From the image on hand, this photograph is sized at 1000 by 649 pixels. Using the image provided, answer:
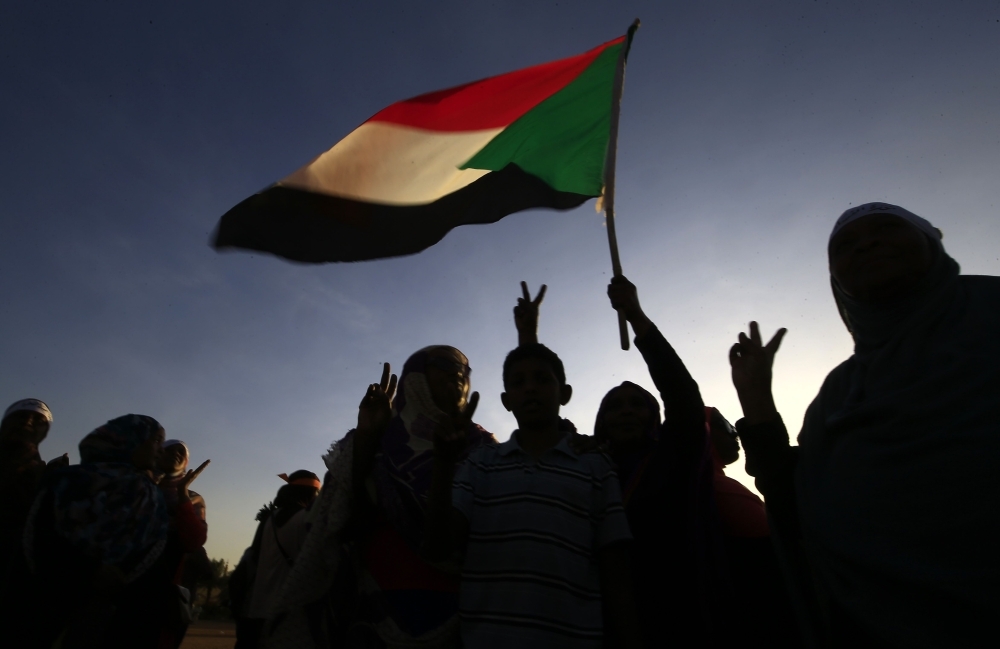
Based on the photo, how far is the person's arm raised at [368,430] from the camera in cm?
265

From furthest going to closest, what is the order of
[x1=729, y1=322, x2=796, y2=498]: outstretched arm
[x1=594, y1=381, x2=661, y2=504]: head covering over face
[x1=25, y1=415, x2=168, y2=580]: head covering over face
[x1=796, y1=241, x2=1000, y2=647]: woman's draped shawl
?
[x1=25, y1=415, x2=168, y2=580]: head covering over face < [x1=594, y1=381, x2=661, y2=504]: head covering over face < [x1=729, y1=322, x2=796, y2=498]: outstretched arm < [x1=796, y1=241, x2=1000, y2=647]: woman's draped shawl

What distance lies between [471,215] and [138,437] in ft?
8.75

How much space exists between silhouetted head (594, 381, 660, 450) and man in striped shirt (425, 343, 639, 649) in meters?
0.44

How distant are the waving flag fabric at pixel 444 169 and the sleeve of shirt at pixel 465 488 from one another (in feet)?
4.40

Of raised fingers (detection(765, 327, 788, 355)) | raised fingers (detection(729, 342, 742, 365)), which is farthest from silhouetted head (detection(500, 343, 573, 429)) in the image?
raised fingers (detection(765, 327, 788, 355))

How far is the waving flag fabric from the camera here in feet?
9.75

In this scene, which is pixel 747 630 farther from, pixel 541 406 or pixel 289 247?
pixel 289 247

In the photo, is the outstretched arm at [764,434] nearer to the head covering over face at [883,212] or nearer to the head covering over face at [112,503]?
the head covering over face at [883,212]

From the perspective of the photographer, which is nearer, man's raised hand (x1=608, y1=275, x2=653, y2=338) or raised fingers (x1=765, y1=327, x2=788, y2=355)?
raised fingers (x1=765, y1=327, x2=788, y2=355)

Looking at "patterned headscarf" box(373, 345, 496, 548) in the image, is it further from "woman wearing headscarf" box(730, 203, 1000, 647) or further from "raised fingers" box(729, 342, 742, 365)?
"woman wearing headscarf" box(730, 203, 1000, 647)

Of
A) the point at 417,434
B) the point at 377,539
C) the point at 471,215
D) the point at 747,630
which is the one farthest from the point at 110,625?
the point at 747,630

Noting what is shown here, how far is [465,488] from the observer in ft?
7.75

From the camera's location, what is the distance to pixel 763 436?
2322mm

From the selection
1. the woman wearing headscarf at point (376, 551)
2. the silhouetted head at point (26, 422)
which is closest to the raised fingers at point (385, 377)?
the woman wearing headscarf at point (376, 551)
